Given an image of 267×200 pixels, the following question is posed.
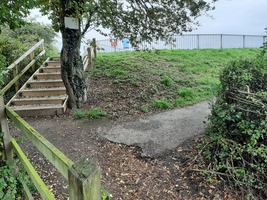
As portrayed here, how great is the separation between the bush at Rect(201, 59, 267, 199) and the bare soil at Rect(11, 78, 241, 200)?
26 cm

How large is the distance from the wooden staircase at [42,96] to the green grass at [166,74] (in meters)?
1.64

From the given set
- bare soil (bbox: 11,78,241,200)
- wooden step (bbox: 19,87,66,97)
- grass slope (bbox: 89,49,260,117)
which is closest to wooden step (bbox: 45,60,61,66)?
grass slope (bbox: 89,49,260,117)

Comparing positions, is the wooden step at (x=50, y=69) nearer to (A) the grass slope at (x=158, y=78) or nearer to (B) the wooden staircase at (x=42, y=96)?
(B) the wooden staircase at (x=42, y=96)

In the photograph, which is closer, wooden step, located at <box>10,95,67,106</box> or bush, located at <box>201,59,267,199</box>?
bush, located at <box>201,59,267,199</box>

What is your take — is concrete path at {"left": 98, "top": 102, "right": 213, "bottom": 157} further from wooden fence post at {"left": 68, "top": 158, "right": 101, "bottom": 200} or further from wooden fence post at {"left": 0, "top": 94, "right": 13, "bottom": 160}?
wooden fence post at {"left": 68, "top": 158, "right": 101, "bottom": 200}

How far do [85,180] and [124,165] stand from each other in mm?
2661

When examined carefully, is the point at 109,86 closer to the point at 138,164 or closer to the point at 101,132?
the point at 101,132

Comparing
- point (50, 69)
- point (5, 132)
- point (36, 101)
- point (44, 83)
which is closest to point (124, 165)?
point (5, 132)

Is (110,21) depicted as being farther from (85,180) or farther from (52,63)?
(85,180)

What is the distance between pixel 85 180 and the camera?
103 centimetres

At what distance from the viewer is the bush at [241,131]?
9.86ft

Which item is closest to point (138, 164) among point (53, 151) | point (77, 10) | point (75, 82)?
point (53, 151)

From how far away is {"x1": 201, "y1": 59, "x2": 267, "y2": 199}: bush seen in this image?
3.01 m

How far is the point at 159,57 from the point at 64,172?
10612mm
